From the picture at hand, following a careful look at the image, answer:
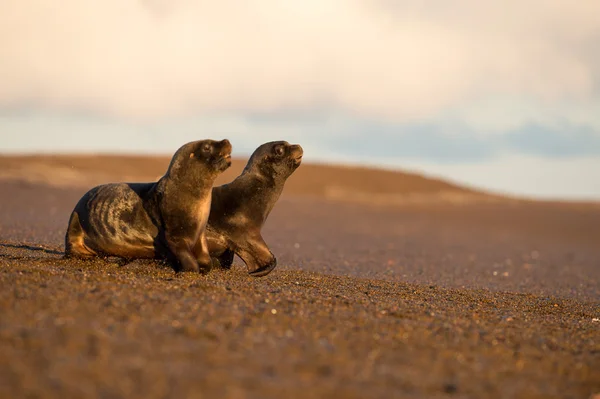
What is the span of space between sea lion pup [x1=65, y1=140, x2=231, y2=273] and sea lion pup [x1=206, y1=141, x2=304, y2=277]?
18.6 inches

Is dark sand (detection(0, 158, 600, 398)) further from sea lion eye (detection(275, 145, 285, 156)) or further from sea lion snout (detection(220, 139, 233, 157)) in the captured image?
sea lion eye (detection(275, 145, 285, 156))

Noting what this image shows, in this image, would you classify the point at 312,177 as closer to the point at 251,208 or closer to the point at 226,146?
the point at 251,208

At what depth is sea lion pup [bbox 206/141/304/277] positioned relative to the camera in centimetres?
1027

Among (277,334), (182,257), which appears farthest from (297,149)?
(277,334)

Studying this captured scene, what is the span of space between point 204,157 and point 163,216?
0.87m

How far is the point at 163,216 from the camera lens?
31.3ft

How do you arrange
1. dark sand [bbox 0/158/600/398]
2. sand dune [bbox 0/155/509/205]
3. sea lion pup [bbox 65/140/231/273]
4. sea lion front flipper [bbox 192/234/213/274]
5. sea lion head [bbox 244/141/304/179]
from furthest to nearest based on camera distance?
sand dune [bbox 0/155/509/205], sea lion head [bbox 244/141/304/179], sea lion front flipper [bbox 192/234/213/274], sea lion pup [bbox 65/140/231/273], dark sand [bbox 0/158/600/398]

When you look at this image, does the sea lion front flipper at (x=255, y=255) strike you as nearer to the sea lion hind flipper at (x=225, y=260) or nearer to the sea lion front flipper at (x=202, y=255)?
the sea lion hind flipper at (x=225, y=260)

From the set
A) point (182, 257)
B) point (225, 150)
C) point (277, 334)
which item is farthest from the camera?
point (225, 150)

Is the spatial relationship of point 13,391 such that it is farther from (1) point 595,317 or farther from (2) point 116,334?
(1) point 595,317

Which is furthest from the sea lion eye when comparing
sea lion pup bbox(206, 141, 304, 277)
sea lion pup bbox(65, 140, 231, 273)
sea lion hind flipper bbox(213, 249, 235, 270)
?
sea lion hind flipper bbox(213, 249, 235, 270)

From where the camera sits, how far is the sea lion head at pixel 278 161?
10.7m

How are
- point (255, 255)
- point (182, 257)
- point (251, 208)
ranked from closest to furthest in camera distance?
point (182, 257)
point (255, 255)
point (251, 208)

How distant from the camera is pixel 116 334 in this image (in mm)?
5379
